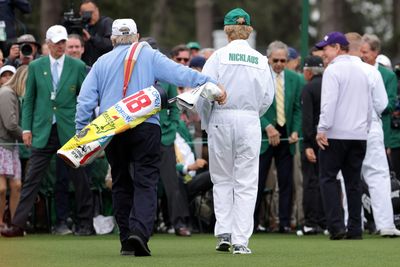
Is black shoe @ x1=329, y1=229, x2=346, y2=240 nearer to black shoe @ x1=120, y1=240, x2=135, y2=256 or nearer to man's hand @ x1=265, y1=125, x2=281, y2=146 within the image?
man's hand @ x1=265, y1=125, x2=281, y2=146

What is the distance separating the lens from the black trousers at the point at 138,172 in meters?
13.1

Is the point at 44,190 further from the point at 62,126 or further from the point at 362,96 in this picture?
the point at 362,96

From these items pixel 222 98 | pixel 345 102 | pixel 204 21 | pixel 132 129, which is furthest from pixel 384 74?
pixel 204 21

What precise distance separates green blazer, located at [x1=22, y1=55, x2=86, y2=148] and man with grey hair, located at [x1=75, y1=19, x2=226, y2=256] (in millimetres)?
3525

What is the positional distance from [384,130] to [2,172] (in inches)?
189

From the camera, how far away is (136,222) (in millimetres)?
13078

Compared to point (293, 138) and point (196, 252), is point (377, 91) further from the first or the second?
point (196, 252)

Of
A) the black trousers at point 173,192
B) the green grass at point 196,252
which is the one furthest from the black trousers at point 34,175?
the black trousers at point 173,192

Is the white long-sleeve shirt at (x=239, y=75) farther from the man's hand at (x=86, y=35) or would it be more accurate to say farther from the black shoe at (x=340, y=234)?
the man's hand at (x=86, y=35)

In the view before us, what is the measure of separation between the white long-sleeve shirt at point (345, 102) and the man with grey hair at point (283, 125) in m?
2.01

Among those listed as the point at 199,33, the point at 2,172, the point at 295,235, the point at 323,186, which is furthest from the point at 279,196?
the point at 199,33

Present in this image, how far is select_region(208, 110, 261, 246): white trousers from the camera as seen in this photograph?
44.5ft

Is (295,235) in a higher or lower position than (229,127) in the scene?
Result: lower

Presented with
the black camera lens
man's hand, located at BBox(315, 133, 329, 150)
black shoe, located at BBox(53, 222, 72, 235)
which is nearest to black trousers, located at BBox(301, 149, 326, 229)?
man's hand, located at BBox(315, 133, 329, 150)
